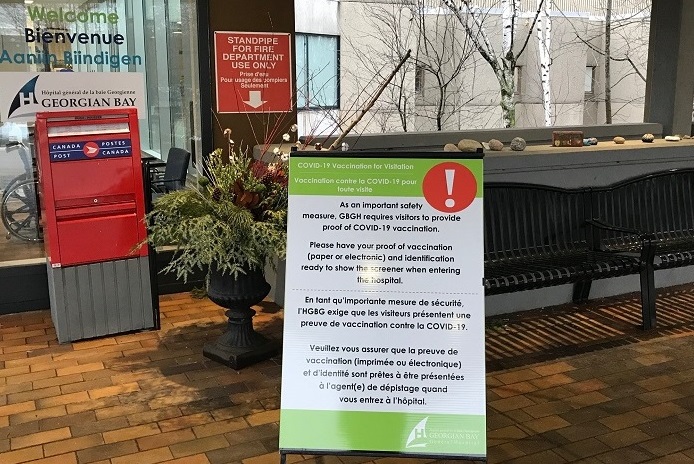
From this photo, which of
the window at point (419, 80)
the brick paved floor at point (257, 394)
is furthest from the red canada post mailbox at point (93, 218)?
the window at point (419, 80)

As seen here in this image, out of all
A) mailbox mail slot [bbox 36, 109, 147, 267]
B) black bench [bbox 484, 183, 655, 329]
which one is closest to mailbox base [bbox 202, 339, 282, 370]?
mailbox mail slot [bbox 36, 109, 147, 267]

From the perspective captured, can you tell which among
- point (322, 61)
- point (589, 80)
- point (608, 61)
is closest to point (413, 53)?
point (322, 61)

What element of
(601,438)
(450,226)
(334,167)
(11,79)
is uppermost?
(11,79)

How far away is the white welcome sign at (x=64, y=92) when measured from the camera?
510 cm

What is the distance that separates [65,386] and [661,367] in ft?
11.4

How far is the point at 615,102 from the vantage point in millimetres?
14570

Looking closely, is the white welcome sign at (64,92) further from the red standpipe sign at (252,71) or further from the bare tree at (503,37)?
the bare tree at (503,37)

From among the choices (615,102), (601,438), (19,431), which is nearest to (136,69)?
(19,431)

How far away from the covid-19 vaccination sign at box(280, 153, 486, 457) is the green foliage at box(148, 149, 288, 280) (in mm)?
1161

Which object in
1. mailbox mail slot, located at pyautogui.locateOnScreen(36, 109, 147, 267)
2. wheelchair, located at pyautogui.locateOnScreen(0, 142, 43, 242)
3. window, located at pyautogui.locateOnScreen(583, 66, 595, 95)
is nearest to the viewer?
mailbox mail slot, located at pyautogui.locateOnScreen(36, 109, 147, 267)

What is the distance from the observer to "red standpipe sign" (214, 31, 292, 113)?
225 inches

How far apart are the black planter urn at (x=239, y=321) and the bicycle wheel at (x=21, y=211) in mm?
1912

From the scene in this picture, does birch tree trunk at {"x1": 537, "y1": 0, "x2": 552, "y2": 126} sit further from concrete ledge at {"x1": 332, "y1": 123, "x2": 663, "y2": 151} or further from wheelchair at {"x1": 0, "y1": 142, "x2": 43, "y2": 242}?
wheelchair at {"x1": 0, "y1": 142, "x2": 43, "y2": 242}

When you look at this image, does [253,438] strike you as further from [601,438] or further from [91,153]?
[91,153]
